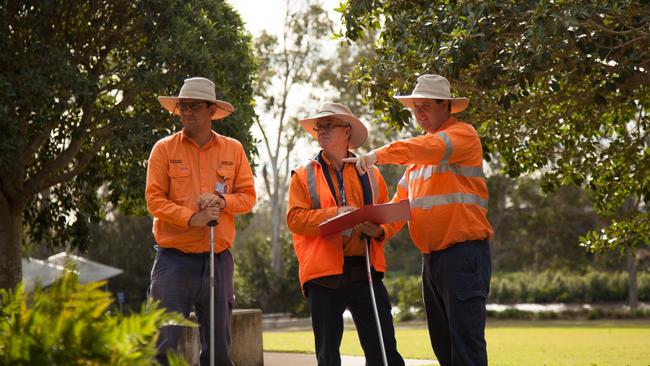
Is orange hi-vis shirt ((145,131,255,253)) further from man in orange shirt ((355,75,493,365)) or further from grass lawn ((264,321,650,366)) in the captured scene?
grass lawn ((264,321,650,366))

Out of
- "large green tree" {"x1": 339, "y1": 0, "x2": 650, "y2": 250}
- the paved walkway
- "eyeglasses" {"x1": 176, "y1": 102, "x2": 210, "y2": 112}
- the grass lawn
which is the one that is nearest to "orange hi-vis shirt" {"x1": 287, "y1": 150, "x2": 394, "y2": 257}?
"eyeglasses" {"x1": 176, "y1": 102, "x2": 210, "y2": 112}

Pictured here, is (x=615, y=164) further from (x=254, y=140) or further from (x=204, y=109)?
(x=204, y=109)

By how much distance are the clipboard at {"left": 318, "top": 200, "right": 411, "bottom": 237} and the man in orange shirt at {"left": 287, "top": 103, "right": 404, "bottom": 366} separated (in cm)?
13

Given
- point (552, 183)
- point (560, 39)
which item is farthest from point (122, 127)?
point (560, 39)

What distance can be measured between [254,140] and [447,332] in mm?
9906

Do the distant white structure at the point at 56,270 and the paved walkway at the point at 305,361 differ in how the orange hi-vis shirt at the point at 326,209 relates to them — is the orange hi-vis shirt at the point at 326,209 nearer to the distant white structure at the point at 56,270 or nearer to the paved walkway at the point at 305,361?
the paved walkway at the point at 305,361

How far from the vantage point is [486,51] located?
8.91 metres

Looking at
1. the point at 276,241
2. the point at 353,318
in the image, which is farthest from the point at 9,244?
the point at 276,241

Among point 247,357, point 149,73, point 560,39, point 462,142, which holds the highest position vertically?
point 149,73

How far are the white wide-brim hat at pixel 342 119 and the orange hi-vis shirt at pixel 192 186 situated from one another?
20.0 inches

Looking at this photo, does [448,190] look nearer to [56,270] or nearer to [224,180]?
[224,180]

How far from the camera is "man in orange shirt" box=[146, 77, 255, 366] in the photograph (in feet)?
18.7

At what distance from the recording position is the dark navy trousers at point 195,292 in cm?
568

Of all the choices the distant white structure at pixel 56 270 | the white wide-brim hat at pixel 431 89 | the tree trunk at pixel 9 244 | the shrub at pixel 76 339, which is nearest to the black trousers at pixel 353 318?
the white wide-brim hat at pixel 431 89
